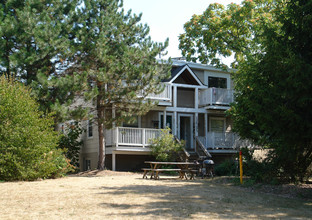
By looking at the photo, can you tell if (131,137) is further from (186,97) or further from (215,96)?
A: (215,96)

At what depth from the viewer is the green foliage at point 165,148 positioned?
75.2 ft

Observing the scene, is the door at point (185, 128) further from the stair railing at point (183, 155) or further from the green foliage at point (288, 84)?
the green foliage at point (288, 84)

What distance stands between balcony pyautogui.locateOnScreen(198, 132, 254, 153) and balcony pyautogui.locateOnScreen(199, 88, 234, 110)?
1932 mm

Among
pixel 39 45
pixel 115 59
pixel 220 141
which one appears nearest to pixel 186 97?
pixel 220 141

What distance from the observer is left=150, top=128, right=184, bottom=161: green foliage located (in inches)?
902

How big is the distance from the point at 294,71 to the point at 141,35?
494 inches

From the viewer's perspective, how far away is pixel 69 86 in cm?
1850

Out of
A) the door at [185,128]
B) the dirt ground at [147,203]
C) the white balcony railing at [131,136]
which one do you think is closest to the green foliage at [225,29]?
the door at [185,128]

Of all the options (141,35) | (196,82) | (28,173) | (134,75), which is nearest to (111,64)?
(134,75)

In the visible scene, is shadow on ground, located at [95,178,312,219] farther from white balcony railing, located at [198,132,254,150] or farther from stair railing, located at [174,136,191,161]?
white balcony railing, located at [198,132,254,150]

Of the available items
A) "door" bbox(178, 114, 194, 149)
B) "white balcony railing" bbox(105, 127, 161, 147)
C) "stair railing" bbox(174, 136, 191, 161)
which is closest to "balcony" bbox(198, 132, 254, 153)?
"door" bbox(178, 114, 194, 149)

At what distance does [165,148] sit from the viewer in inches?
906

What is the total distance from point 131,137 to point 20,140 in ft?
27.5

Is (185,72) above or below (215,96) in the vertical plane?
above
